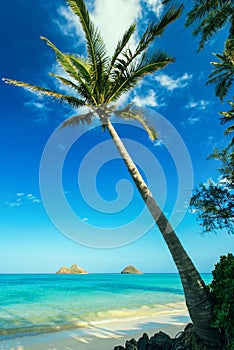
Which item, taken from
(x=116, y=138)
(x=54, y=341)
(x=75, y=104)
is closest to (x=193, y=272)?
(x=116, y=138)

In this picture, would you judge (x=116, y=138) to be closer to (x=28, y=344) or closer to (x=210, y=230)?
(x=210, y=230)

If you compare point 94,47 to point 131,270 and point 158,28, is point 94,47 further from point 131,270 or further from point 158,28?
point 131,270

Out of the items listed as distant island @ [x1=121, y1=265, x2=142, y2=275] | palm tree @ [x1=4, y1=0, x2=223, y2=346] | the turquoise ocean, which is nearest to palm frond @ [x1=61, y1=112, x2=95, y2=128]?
palm tree @ [x1=4, y1=0, x2=223, y2=346]

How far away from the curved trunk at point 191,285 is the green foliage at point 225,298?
0.49 ft

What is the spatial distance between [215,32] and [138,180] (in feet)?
27.0

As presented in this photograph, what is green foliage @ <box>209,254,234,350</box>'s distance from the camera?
452 cm

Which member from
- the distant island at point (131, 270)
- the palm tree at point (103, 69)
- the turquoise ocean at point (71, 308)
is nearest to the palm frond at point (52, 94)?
the palm tree at point (103, 69)

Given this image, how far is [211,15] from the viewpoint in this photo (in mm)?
10117

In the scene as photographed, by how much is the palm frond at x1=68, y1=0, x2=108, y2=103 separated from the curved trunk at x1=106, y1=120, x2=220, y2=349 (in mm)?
4329

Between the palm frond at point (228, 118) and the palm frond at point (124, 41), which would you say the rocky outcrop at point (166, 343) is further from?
the palm frond at point (228, 118)

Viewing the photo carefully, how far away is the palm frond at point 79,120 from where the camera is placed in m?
8.88

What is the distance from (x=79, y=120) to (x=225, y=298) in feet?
23.2

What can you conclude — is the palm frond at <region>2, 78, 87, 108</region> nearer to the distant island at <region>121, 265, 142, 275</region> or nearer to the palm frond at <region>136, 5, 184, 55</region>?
the palm frond at <region>136, 5, 184, 55</region>

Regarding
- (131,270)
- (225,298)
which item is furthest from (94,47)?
(131,270)
